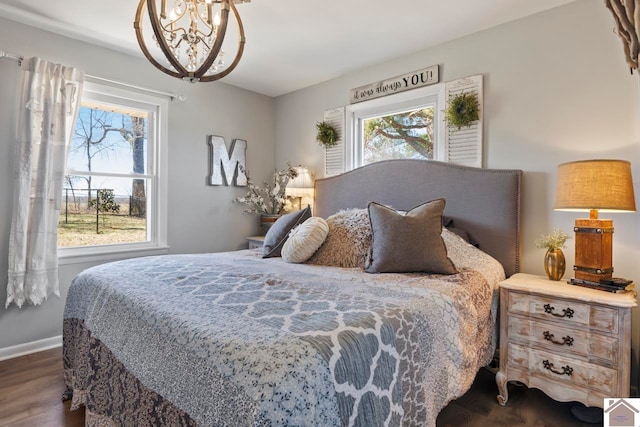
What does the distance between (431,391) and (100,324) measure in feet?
5.01

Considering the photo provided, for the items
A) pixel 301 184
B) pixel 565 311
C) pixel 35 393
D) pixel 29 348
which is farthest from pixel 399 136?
pixel 29 348

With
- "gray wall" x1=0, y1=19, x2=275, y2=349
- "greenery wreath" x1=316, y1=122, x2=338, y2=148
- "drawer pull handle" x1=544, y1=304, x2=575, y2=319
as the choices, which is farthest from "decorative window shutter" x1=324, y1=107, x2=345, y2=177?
"drawer pull handle" x1=544, y1=304, x2=575, y2=319

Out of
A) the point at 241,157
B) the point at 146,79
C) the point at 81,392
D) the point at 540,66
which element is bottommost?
the point at 81,392

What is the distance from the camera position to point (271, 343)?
38.9 inches

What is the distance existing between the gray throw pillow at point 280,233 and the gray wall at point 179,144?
128 cm

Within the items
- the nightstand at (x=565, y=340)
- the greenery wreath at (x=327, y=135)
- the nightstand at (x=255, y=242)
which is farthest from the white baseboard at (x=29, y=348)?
the nightstand at (x=565, y=340)

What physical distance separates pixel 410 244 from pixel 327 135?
6.14 ft

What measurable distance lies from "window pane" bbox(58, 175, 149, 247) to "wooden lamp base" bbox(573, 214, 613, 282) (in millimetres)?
3471

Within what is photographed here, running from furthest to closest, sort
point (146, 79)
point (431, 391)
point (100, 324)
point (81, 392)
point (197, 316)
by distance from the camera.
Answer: point (146, 79) < point (81, 392) < point (100, 324) < point (431, 391) < point (197, 316)

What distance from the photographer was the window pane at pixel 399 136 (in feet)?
9.88

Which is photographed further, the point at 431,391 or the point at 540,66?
the point at 540,66

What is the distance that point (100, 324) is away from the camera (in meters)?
1.60

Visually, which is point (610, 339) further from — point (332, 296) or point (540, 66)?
point (540, 66)

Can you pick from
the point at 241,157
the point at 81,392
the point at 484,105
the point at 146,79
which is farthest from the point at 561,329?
the point at 146,79
